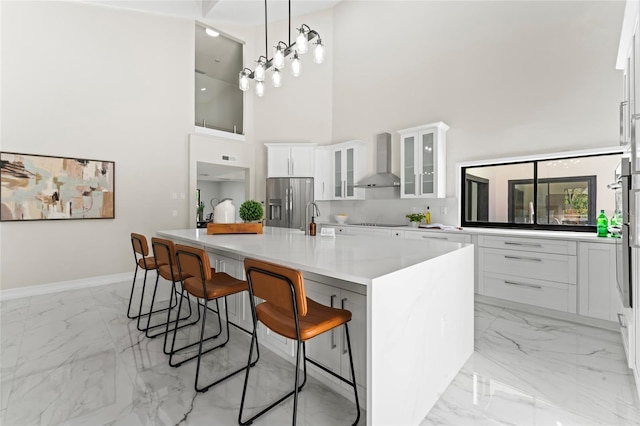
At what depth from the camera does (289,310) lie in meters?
1.46

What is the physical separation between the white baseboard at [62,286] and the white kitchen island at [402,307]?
344 centimetres

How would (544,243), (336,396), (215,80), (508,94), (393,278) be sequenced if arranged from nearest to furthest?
1. (393,278)
2. (336,396)
3. (544,243)
4. (508,94)
5. (215,80)

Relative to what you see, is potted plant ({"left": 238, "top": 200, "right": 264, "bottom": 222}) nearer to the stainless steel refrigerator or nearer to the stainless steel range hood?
the stainless steel range hood

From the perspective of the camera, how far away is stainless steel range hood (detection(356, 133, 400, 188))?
4.83 metres

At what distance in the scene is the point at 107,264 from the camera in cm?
446

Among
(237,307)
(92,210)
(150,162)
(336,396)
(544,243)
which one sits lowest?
(336,396)

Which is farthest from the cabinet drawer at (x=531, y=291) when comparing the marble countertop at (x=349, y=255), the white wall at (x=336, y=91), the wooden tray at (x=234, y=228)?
the wooden tray at (x=234, y=228)

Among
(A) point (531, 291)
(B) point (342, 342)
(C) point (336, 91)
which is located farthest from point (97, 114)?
(A) point (531, 291)

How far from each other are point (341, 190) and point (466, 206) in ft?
6.94

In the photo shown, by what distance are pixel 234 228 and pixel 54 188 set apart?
298cm

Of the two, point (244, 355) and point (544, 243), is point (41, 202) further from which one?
point (544, 243)

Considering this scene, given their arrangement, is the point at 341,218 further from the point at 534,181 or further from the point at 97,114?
the point at 97,114

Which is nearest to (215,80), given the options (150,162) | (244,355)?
(150,162)

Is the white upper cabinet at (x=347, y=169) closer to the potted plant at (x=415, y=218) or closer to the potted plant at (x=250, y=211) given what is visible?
the potted plant at (x=415, y=218)
